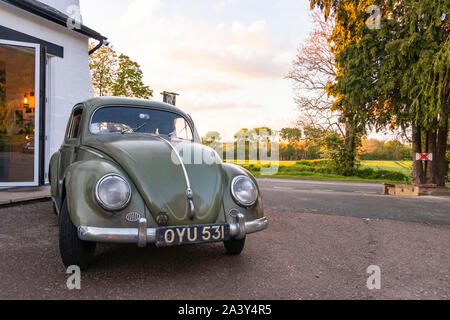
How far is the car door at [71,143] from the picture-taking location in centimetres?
385

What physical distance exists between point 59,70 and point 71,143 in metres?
5.56

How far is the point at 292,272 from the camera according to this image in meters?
2.98

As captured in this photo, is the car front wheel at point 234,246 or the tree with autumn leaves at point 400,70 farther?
the tree with autumn leaves at point 400,70

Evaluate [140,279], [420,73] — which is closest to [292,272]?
[140,279]

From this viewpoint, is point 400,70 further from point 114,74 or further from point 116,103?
point 114,74

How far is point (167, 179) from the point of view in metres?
2.80

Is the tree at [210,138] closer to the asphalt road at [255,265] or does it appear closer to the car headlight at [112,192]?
the asphalt road at [255,265]

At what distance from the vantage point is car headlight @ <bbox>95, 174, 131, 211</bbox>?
2518 millimetres

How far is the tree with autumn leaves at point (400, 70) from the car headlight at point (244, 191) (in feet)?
28.4

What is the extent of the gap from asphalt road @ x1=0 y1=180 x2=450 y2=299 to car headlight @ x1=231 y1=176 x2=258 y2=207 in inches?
26.1

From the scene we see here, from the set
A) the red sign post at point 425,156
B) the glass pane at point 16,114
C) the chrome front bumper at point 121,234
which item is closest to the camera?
the chrome front bumper at point 121,234
